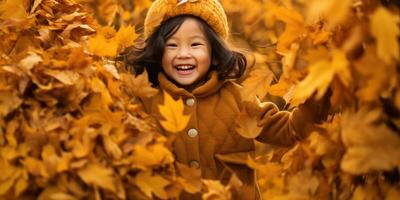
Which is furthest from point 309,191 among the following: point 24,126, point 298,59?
point 24,126

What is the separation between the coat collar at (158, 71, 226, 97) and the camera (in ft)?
8.21

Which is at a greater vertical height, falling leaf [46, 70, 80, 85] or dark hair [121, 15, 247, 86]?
falling leaf [46, 70, 80, 85]

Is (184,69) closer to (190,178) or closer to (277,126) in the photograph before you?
(277,126)

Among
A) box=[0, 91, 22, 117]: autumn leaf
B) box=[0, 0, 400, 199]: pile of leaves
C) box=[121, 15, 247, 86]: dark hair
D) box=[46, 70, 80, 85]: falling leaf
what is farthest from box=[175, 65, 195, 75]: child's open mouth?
box=[0, 91, 22, 117]: autumn leaf

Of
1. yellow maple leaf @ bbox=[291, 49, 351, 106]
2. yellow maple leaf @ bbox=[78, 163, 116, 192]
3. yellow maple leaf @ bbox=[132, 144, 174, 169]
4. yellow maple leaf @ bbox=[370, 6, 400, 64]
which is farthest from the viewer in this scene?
yellow maple leaf @ bbox=[132, 144, 174, 169]

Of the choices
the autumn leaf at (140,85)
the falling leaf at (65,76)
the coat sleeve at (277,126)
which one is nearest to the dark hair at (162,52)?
the coat sleeve at (277,126)

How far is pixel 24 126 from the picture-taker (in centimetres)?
177

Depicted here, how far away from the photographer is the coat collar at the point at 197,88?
250cm

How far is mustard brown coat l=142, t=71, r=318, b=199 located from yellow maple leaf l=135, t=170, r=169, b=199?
2.24 ft

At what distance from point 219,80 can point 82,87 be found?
851 millimetres

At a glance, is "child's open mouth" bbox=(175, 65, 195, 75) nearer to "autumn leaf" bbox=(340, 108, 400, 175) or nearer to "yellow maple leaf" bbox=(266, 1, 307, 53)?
"yellow maple leaf" bbox=(266, 1, 307, 53)

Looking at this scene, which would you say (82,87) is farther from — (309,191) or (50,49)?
(309,191)

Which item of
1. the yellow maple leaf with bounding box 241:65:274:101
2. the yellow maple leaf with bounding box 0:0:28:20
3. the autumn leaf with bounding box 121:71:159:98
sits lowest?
the autumn leaf with bounding box 121:71:159:98

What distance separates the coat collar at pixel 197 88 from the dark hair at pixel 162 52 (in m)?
0.07
